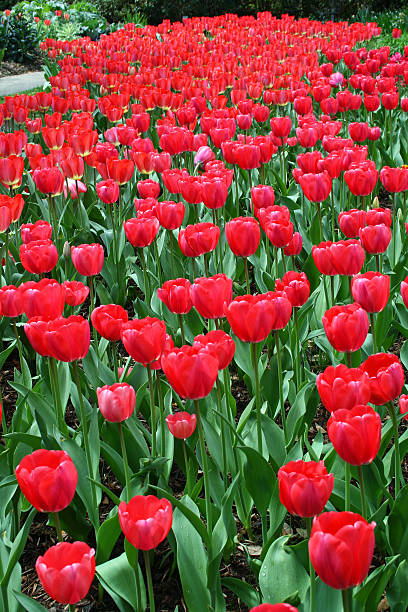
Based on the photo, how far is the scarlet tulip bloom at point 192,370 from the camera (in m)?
1.49

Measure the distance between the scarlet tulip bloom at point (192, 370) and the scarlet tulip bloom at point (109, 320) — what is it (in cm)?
58

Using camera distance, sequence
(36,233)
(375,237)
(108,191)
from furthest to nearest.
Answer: (108,191) < (36,233) < (375,237)

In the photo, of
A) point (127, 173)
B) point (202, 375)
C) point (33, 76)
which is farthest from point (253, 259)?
point (33, 76)

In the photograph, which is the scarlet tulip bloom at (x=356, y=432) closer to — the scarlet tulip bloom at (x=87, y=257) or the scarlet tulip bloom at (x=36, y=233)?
the scarlet tulip bloom at (x=87, y=257)

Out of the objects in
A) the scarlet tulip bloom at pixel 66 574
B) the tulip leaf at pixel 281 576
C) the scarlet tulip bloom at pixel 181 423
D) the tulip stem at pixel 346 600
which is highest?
the scarlet tulip bloom at pixel 66 574

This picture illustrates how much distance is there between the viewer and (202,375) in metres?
1.50

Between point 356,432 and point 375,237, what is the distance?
1230 mm

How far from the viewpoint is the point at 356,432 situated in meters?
1.33

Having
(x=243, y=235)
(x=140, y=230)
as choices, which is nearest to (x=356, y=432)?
(x=243, y=235)

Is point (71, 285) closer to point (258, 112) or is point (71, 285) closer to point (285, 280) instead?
point (285, 280)

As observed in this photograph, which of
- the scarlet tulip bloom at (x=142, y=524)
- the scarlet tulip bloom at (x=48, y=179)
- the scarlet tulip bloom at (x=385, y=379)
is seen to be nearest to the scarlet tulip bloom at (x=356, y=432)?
the scarlet tulip bloom at (x=385, y=379)

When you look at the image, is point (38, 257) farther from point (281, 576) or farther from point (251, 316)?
point (281, 576)

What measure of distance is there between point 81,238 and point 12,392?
3.41 feet

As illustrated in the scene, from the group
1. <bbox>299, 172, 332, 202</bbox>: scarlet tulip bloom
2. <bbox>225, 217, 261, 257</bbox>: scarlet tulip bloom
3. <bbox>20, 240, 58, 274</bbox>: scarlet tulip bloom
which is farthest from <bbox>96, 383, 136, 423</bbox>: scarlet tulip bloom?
<bbox>299, 172, 332, 202</bbox>: scarlet tulip bloom
